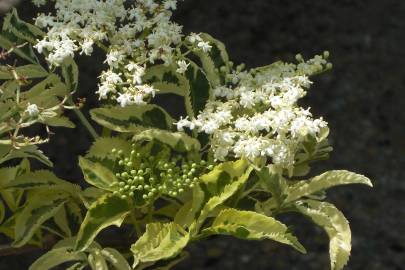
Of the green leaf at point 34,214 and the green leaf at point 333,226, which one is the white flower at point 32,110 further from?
the green leaf at point 333,226

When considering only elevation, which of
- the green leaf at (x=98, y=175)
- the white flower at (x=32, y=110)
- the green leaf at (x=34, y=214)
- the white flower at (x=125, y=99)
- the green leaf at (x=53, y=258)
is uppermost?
the white flower at (x=125, y=99)

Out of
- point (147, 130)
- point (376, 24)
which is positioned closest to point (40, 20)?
point (147, 130)

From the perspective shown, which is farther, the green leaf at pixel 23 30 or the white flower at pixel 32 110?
the green leaf at pixel 23 30

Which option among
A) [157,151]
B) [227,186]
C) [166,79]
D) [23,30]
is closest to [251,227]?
[227,186]

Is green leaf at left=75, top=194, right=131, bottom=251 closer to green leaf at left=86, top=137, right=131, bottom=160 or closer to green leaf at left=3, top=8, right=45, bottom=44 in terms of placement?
green leaf at left=86, top=137, right=131, bottom=160

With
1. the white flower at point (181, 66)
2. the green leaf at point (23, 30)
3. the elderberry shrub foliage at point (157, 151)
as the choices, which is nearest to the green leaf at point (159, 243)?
the elderberry shrub foliage at point (157, 151)

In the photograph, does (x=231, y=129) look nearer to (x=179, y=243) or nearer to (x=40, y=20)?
(x=179, y=243)

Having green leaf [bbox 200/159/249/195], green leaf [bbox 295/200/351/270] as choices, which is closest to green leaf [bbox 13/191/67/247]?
green leaf [bbox 200/159/249/195]
